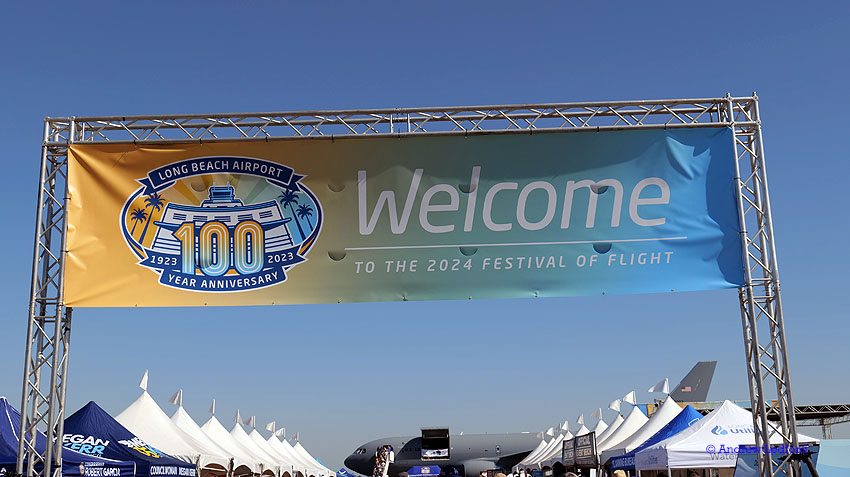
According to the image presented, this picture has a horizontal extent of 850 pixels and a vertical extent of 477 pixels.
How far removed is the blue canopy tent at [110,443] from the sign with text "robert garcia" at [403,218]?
3511mm

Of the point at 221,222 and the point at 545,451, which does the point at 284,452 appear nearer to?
the point at 545,451

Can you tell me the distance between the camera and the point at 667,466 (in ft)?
43.4

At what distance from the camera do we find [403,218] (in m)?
10.1

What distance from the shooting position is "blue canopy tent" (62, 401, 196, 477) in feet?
39.4

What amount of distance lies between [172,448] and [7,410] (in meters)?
5.48

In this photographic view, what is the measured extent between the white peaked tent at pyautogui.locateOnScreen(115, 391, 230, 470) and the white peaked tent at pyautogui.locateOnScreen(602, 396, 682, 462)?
9.54 m

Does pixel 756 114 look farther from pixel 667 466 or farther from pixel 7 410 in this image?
pixel 7 410

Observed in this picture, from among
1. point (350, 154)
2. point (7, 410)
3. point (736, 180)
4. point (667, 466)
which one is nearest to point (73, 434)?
point (7, 410)

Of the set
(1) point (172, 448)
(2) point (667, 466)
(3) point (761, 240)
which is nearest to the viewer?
(3) point (761, 240)

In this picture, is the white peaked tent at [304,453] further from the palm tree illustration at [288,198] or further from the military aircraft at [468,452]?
the palm tree illustration at [288,198]

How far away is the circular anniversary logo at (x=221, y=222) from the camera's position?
10.0 meters

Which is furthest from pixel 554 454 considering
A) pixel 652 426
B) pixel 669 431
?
pixel 669 431

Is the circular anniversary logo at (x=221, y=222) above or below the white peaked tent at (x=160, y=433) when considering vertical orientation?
above

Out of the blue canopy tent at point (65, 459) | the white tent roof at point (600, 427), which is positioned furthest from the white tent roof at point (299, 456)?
the blue canopy tent at point (65, 459)
